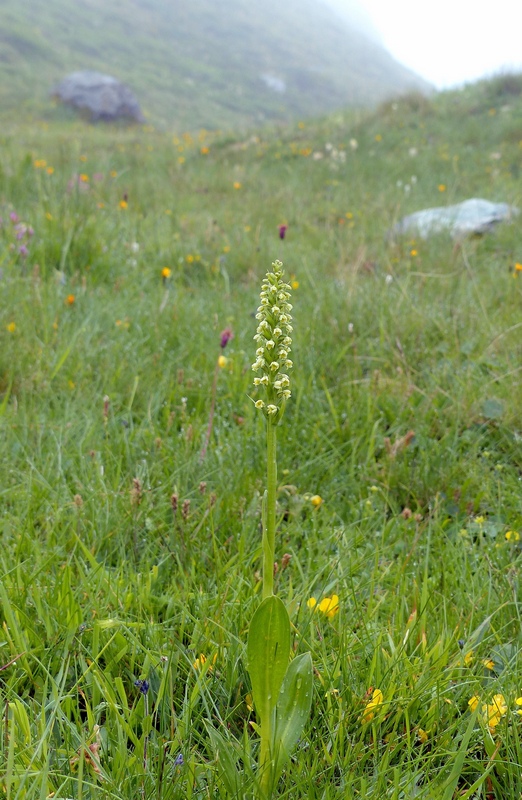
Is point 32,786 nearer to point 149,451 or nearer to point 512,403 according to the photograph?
point 149,451

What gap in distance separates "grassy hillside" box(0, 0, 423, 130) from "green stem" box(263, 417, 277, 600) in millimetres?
13623

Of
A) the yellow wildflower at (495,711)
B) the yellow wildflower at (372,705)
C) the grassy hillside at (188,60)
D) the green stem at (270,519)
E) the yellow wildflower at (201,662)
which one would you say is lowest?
the yellow wildflower at (201,662)

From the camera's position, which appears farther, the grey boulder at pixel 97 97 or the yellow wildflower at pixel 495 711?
the grey boulder at pixel 97 97

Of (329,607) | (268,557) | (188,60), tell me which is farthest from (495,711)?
(188,60)

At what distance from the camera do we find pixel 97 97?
16.8m

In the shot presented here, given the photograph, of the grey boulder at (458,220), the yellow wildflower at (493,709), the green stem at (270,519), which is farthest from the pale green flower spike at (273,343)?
the grey boulder at (458,220)

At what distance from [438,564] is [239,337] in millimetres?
1602

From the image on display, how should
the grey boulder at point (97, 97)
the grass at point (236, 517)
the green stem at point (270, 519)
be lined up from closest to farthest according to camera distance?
Answer: 1. the green stem at point (270, 519)
2. the grass at point (236, 517)
3. the grey boulder at point (97, 97)

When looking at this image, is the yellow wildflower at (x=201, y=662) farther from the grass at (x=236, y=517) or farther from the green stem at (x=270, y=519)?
the green stem at (x=270, y=519)

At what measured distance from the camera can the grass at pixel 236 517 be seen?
1031 millimetres

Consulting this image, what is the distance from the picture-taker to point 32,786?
871mm

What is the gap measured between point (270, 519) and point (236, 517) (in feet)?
2.54

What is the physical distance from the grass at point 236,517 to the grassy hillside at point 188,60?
11.5 metres

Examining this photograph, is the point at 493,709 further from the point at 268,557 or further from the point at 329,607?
the point at 268,557
